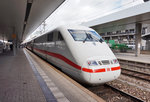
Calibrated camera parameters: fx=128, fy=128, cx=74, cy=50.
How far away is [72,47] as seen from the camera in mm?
5254

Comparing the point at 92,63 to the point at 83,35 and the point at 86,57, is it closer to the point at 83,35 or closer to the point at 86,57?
the point at 86,57

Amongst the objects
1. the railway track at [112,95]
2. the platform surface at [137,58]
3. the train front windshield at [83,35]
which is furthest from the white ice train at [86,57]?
the platform surface at [137,58]

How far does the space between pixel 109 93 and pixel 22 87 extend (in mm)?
3247

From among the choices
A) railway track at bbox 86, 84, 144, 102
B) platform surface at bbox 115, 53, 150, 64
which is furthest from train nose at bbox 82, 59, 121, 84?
platform surface at bbox 115, 53, 150, 64

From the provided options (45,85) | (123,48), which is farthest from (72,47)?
(123,48)

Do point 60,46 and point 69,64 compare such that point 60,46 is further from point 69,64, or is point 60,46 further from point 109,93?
point 109,93

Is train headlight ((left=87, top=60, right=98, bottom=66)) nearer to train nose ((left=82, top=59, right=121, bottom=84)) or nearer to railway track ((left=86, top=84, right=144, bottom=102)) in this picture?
train nose ((left=82, top=59, right=121, bottom=84))

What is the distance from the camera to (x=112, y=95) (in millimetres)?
4910

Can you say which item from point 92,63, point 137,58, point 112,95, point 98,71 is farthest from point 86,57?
point 137,58

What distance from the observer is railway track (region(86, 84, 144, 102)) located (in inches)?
180

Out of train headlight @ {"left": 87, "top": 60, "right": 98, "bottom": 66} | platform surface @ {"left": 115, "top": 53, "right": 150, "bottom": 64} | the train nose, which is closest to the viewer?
the train nose

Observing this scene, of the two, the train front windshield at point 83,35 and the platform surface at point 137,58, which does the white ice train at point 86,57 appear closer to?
the train front windshield at point 83,35

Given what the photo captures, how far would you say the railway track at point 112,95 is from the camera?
456 cm

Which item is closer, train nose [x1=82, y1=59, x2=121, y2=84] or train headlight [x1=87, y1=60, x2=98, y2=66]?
train nose [x1=82, y1=59, x2=121, y2=84]
